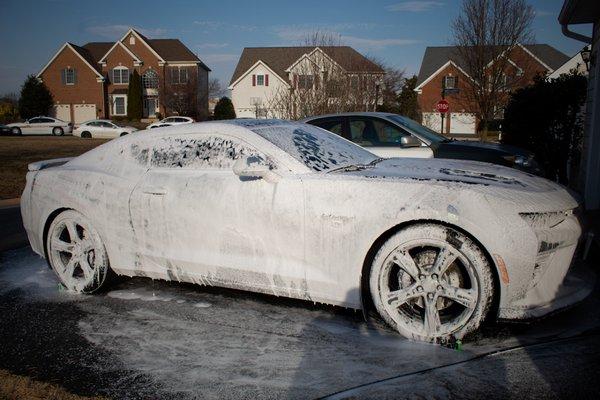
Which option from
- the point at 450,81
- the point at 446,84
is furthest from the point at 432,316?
the point at 450,81

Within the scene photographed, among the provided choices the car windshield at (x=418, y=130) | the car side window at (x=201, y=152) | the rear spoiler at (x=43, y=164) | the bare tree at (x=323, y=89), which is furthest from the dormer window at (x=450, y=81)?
the car side window at (x=201, y=152)

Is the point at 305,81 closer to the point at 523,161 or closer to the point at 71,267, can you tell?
the point at 523,161

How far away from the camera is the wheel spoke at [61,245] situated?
14.3 feet

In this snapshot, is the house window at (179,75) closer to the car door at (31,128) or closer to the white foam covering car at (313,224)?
the car door at (31,128)

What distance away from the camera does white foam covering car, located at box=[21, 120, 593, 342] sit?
3.00 meters

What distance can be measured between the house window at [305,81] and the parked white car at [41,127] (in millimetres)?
26537

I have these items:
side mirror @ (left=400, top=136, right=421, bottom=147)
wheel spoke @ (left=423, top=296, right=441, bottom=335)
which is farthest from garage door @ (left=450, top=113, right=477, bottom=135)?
wheel spoke @ (left=423, top=296, right=441, bottom=335)

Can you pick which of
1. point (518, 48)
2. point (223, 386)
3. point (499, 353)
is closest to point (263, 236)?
point (223, 386)

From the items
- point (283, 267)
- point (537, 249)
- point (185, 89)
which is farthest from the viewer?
point (185, 89)

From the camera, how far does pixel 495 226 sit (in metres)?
2.91

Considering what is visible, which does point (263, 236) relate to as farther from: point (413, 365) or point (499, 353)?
point (499, 353)

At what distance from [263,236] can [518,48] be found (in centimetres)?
2717

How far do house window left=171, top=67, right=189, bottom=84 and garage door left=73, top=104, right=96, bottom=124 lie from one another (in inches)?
348

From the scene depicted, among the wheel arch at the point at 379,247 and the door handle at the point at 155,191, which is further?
the door handle at the point at 155,191
